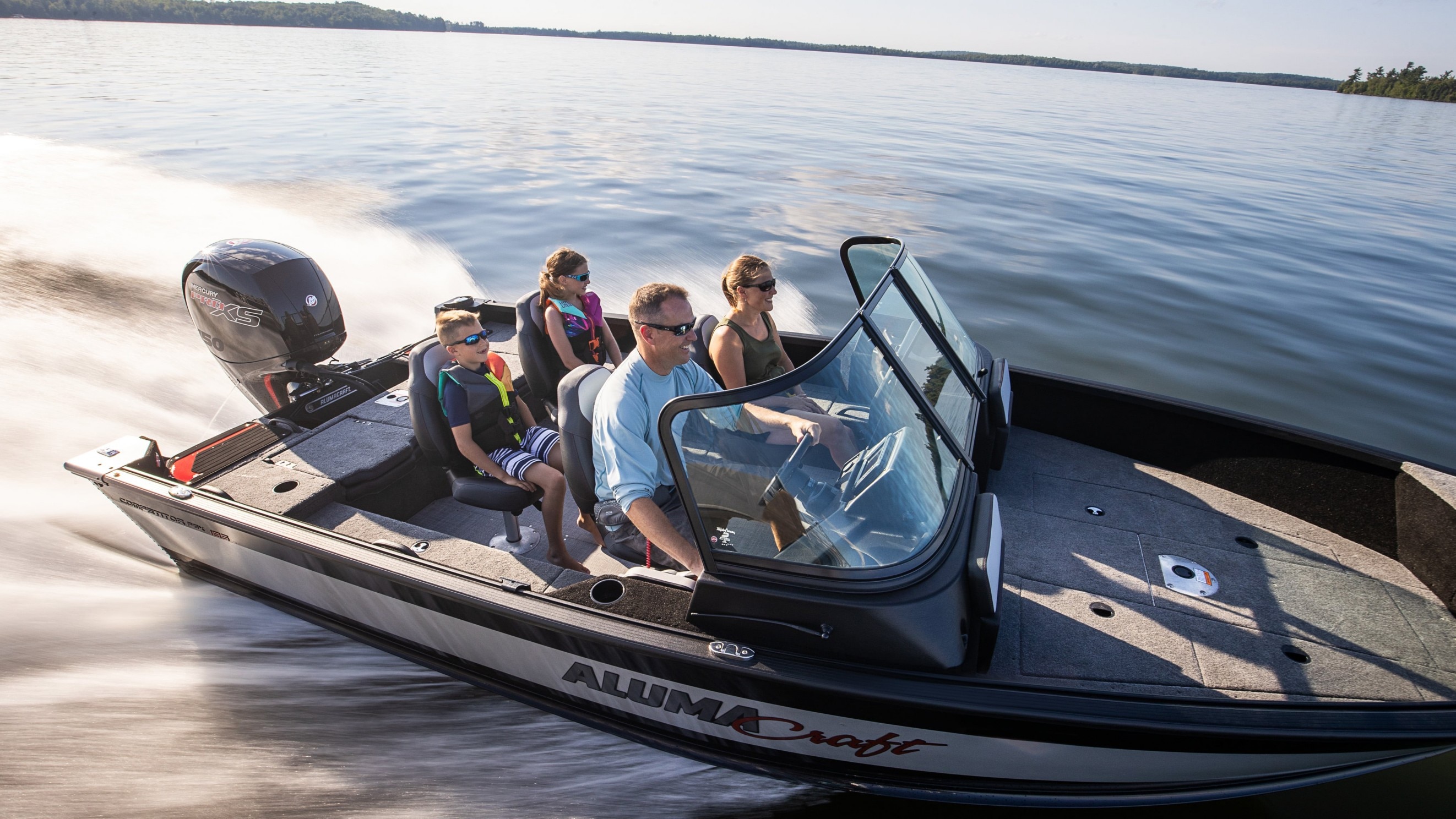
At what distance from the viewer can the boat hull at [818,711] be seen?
219cm

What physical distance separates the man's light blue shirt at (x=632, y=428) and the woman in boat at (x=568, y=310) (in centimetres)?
132

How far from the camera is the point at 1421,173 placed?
18.5 meters

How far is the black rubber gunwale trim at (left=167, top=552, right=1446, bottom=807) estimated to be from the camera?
8.04ft

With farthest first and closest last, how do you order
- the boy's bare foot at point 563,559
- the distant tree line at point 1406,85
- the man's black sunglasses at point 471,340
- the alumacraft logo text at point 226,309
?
the distant tree line at point 1406,85 → the alumacraft logo text at point 226,309 → the boy's bare foot at point 563,559 → the man's black sunglasses at point 471,340

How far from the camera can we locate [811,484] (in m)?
2.36

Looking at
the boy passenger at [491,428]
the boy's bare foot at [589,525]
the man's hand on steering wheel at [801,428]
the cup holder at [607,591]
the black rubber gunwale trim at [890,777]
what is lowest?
the black rubber gunwale trim at [890,777]

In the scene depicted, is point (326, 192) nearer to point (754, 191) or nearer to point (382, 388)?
point (754, 191)

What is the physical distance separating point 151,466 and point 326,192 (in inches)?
440

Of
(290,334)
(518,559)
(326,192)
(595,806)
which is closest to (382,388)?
(290,334)

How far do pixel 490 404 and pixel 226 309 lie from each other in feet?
7.04

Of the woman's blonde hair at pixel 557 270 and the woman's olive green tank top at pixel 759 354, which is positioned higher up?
the woman's blonde hair at pixel 557 270

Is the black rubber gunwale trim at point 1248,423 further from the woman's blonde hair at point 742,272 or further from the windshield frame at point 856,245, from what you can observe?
the woman's blonde hair at point 742,272

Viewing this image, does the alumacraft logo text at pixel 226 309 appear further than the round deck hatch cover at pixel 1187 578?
Yes

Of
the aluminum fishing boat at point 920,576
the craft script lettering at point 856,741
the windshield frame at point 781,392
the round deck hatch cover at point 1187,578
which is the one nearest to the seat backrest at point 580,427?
the aluminum fishing boat at point 920,576
